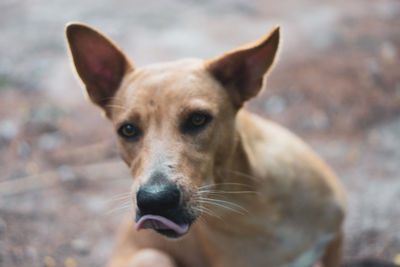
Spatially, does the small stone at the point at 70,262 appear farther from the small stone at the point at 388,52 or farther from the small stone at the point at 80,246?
the small stone at the point at 388,52

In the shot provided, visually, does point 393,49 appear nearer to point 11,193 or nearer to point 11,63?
point 11,193

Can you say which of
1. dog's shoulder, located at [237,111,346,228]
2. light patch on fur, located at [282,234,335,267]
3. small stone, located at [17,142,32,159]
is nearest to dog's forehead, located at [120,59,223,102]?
dog's shoulder, located at [237,111,346,228]

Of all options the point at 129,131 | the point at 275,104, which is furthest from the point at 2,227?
the point at 275,104

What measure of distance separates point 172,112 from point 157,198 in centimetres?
58

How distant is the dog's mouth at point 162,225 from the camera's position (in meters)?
2.38

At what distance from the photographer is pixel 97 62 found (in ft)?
10.1

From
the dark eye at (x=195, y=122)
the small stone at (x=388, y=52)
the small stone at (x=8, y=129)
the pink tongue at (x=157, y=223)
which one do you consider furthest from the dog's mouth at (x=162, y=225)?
the small stone at (x=388, y=52)

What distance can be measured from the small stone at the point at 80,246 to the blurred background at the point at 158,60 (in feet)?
0.05

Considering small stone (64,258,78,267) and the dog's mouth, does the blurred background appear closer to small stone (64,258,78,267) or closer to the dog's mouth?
small stone (64,258,78,267)

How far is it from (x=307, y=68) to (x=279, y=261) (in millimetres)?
3997

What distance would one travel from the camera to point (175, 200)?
2377mm

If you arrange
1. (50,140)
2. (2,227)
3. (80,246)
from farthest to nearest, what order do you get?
1. (50,140)
2. (80,246)
3. (2,227)

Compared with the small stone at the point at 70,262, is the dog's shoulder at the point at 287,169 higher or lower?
higher

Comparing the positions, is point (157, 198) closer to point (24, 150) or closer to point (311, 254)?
point (311, 254)
